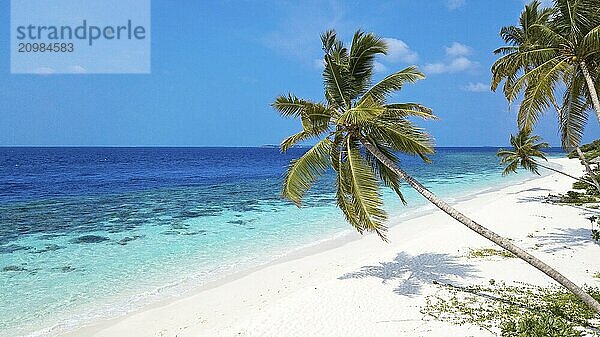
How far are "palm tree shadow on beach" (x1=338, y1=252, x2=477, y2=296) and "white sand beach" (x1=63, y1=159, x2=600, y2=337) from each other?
1.2 inches

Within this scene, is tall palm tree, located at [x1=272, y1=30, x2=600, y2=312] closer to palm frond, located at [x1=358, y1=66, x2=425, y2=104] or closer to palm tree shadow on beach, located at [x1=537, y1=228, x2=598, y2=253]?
palm frond, located at [x1=358, y1=66, x2=425, y2=104]

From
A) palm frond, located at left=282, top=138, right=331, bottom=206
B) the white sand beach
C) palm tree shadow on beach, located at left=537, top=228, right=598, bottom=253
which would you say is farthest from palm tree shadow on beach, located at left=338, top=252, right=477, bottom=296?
palm frond, located at left=282, top=138, right=331, bottom=206

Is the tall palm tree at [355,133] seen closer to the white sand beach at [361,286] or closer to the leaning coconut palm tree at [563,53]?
the white sand beach at [361,286]

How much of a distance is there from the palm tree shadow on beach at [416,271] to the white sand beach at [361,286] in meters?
0.03

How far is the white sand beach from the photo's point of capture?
9641 mm

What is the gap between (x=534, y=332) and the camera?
786cm

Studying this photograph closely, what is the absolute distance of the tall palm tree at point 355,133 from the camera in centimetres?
861

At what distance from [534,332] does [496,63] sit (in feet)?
44.8

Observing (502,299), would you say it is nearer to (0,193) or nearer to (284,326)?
(284,326)

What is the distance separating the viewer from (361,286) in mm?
12172

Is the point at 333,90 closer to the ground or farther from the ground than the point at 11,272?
farther from the ground

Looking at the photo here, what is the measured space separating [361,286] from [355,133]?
521cm

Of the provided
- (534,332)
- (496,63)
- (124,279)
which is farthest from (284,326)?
(496,63)

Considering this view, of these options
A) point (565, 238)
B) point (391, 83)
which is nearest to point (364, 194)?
point (391, 83)
